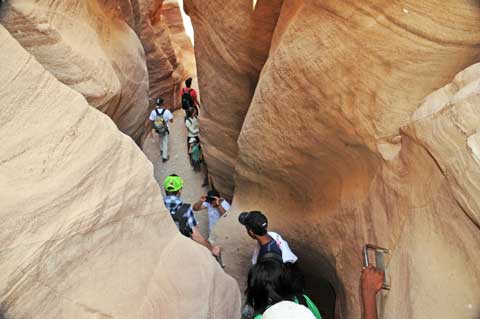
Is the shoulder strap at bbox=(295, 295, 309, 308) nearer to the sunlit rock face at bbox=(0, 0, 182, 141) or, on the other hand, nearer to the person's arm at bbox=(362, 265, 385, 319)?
the person's arm at bbox=(362, 265, 385, 319)

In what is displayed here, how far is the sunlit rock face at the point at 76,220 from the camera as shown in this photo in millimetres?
1803

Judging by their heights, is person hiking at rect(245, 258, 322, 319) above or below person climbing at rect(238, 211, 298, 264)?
above

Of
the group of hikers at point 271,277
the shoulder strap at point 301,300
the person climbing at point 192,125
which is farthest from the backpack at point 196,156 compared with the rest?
the shoulder strap at point 301,300

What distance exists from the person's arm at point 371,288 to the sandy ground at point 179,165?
11.8 feet

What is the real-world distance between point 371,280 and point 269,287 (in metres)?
0.59

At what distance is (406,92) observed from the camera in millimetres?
2742

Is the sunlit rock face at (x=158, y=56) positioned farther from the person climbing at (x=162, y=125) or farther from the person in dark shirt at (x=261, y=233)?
the person in dark shirt at (x=261, y=233)

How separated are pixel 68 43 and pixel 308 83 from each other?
72.3 inches

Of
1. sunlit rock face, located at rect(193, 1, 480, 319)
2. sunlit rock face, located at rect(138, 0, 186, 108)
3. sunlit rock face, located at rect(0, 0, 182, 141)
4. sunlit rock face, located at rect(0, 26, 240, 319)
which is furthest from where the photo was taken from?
sunlit rock face, located at rect(138, 0, 186, 108)

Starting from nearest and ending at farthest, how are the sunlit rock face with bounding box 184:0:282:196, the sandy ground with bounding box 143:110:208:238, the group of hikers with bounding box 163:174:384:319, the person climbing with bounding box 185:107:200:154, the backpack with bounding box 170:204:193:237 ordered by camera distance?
the group of hikers with bounding box 163:174:384:319 → the backpack with bounding box 170:204:193:237 → the sunlit rock face with bounding box 184:0:282:196 → the sandy ground with bounding box 143:110:208:238 → the person climbing with bounding box 185:107:200:154

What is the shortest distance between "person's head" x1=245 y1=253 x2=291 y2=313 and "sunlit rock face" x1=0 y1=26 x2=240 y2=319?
9.3 inches

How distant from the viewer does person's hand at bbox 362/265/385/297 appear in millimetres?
2363

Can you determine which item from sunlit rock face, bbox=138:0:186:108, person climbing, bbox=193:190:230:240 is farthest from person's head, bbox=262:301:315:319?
sunlit rock face, bbox=138:0:186:108

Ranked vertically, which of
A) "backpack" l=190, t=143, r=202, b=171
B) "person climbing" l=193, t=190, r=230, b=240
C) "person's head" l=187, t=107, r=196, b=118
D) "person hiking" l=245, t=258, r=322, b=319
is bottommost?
"backpack" l=190, t=143, r=202, b=171
